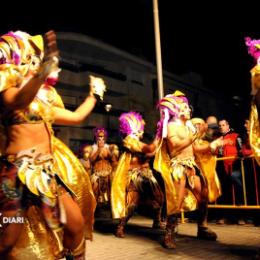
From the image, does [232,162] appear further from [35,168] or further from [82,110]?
[35,168]

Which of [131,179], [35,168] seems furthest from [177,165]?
[35,168]

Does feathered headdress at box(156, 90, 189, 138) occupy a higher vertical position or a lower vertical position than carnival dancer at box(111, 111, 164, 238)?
higher

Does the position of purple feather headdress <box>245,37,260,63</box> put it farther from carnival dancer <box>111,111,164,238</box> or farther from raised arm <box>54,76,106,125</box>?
carnival dancer <box>111,111,164,238</box>

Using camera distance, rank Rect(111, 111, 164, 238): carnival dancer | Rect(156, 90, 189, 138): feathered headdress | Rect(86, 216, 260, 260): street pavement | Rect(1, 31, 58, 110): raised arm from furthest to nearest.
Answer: Rect(111, 111, 164, 238): carnival dancer < Rect(156, 90, 189, 138): feathered headdress < Rect(86, 216, 260, 260): street pavement < Rect(1, 31, 58, 110): raised arm

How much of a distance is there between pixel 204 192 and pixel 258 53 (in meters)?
2.35

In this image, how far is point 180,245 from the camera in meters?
5.27

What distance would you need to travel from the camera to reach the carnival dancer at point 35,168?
2.89 metres

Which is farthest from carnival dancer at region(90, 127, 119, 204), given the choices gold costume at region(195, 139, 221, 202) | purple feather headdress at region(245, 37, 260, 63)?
purple feather headdress at region(245, 37, 260, 63)

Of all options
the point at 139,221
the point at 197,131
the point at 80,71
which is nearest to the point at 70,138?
Result: the point at 80,71

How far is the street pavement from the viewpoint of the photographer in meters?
4.68

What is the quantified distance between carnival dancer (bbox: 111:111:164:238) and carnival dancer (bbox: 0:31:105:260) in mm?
3113

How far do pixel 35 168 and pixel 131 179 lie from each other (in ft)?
12.2

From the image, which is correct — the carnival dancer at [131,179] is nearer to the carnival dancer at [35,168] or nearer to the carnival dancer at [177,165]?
the carnival dancer at [177,165]

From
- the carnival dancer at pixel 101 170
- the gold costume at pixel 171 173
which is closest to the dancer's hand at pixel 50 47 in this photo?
the gold costume at pixel 171 173
